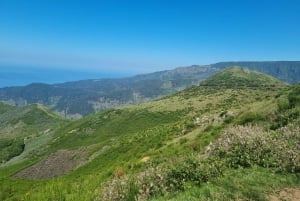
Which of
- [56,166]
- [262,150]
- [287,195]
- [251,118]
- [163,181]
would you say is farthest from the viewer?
[56,166]

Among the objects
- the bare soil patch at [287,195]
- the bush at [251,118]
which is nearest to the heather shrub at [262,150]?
the bare soil patch at [287,195]

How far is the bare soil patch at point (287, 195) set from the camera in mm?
9898

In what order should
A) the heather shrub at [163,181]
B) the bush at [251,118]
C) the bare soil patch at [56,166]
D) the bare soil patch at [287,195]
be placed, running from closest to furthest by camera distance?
the bare soil patch at [287,195] < the heather shrub at [163,181] < the bush at [251,118] < the bare soil patch at [56,166]

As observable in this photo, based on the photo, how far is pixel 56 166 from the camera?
69688mm

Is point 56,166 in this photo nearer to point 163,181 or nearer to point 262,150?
point 262,150

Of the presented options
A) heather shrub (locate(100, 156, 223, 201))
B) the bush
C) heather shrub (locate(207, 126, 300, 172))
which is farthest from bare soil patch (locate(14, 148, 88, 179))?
heather shrub (locate(100, 156, 223, 201))

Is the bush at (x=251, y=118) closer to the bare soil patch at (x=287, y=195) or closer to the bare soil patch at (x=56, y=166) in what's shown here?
the bare soil patch at (x=287, y=195)

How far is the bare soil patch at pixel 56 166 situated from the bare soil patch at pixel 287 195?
54268mm

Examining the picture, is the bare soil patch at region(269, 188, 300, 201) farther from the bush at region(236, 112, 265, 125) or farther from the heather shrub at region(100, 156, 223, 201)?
the bush at region(236, 112, 265, 125)

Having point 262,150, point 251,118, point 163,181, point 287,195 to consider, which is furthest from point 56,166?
point 287,195

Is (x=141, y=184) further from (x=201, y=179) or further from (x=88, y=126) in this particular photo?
(x=88, y=126)

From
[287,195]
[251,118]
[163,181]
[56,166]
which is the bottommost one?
[56,166]

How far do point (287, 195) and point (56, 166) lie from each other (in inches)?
2557

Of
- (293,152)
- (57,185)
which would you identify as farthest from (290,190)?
(57,185)
